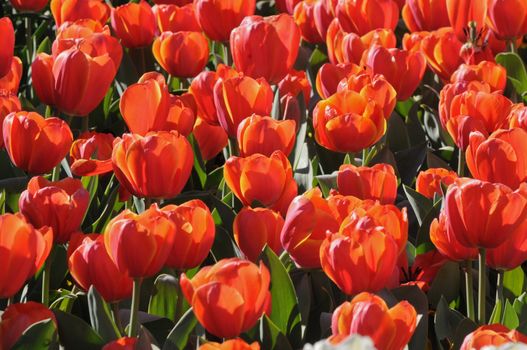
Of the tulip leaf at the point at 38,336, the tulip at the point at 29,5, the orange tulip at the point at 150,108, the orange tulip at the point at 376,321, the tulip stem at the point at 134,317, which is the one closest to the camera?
the orange tulip at the point at 376,321

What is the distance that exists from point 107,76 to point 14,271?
0.93 meters

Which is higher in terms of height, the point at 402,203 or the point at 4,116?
the point at 4,116

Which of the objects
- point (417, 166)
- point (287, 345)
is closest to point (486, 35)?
point (417, 166)

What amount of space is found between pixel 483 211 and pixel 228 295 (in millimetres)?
460

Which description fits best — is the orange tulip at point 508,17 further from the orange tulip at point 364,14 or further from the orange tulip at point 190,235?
the orange tulip at point 190,235

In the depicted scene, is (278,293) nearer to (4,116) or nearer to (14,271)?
(14,271)

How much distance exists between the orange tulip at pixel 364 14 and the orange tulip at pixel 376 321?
67.3 inches

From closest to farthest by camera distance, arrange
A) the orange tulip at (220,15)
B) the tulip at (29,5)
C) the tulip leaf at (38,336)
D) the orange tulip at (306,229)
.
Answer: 1. the tulip leaf at (38,336)
2. the orange tulip at (306,229)
3. the orange tulip at (220,15)
4. the tulip at (29,5)

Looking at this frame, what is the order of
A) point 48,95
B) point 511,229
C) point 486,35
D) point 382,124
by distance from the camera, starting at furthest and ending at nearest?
point 486,35
point 48,95
point 382,124
point 511,229

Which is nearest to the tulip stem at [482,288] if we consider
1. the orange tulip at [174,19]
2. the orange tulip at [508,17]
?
the orange tulip at [508,17]

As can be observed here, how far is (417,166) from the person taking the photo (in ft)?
8.38

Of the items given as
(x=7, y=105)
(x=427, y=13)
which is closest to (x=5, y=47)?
(x=7, y=105)

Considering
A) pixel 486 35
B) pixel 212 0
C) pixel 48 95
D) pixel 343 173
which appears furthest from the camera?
pixel 486 35

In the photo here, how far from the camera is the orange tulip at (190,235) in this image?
5.62 ft
